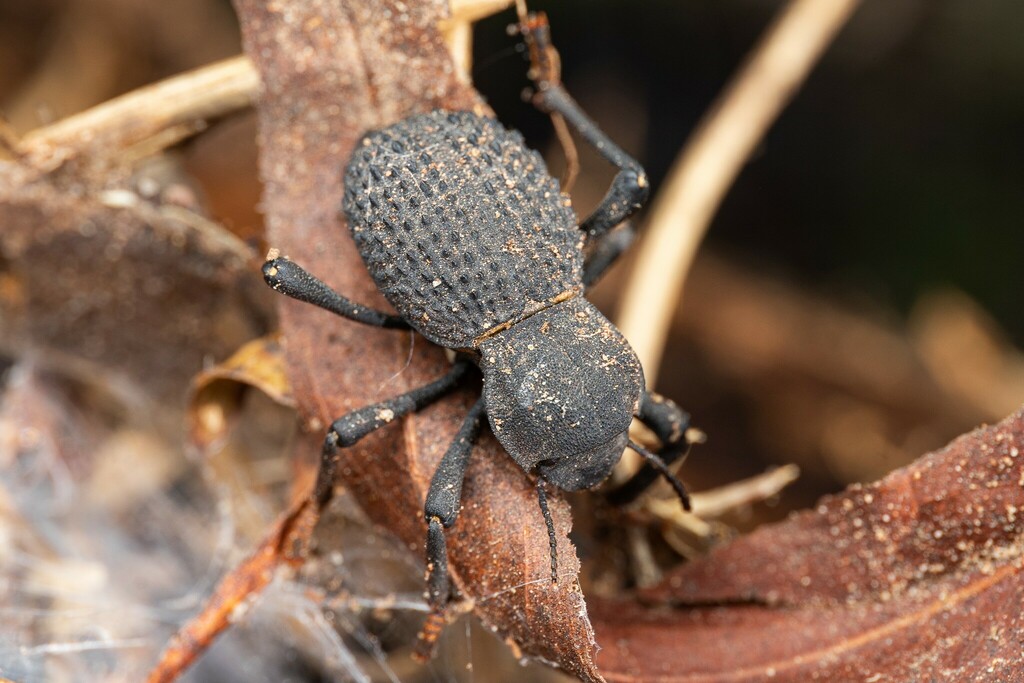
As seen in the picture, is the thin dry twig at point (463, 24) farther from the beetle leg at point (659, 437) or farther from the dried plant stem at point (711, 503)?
the dried plant stem at point (711, 503)

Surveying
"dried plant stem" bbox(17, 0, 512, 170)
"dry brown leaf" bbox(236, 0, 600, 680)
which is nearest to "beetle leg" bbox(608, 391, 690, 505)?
"dry brown leaf" bbox(236, 0, 600, 680)

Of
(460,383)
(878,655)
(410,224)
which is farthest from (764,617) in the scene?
(410,224)

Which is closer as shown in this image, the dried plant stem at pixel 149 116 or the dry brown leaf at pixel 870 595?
the dry brown leaf at pixel 870 595

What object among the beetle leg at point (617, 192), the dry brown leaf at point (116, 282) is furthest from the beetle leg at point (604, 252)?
the dry brown leaf at point (116, 282)

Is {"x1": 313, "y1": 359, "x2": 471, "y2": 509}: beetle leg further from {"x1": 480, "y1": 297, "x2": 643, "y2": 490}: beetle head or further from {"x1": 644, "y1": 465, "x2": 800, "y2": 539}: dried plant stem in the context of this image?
{"x1": 644, "y1": 465, "x2": 800, "y2": 539}: dried plant stem

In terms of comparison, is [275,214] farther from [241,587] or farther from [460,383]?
[241,587]

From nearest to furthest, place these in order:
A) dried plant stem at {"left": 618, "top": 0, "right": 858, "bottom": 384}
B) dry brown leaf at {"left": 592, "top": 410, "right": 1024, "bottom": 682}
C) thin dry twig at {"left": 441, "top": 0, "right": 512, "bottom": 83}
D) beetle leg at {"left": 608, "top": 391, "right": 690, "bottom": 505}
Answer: dry brown leaf at {"left": 592, "top": 410, "right": 1024, "bottom": 682}, beetle leg at {"left": 608, "top": 391, "right": 690, "bottom": 505}, thin dry twig at {"left": 441, "top": 0, "right": 512, "bottom": 83}, dried plant stem at {"left": 618, "top": 0, "right": 858, "bottom": 384}

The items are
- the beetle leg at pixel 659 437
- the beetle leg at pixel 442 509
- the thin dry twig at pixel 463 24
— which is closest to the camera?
the beetle leg at pixel 442 509
